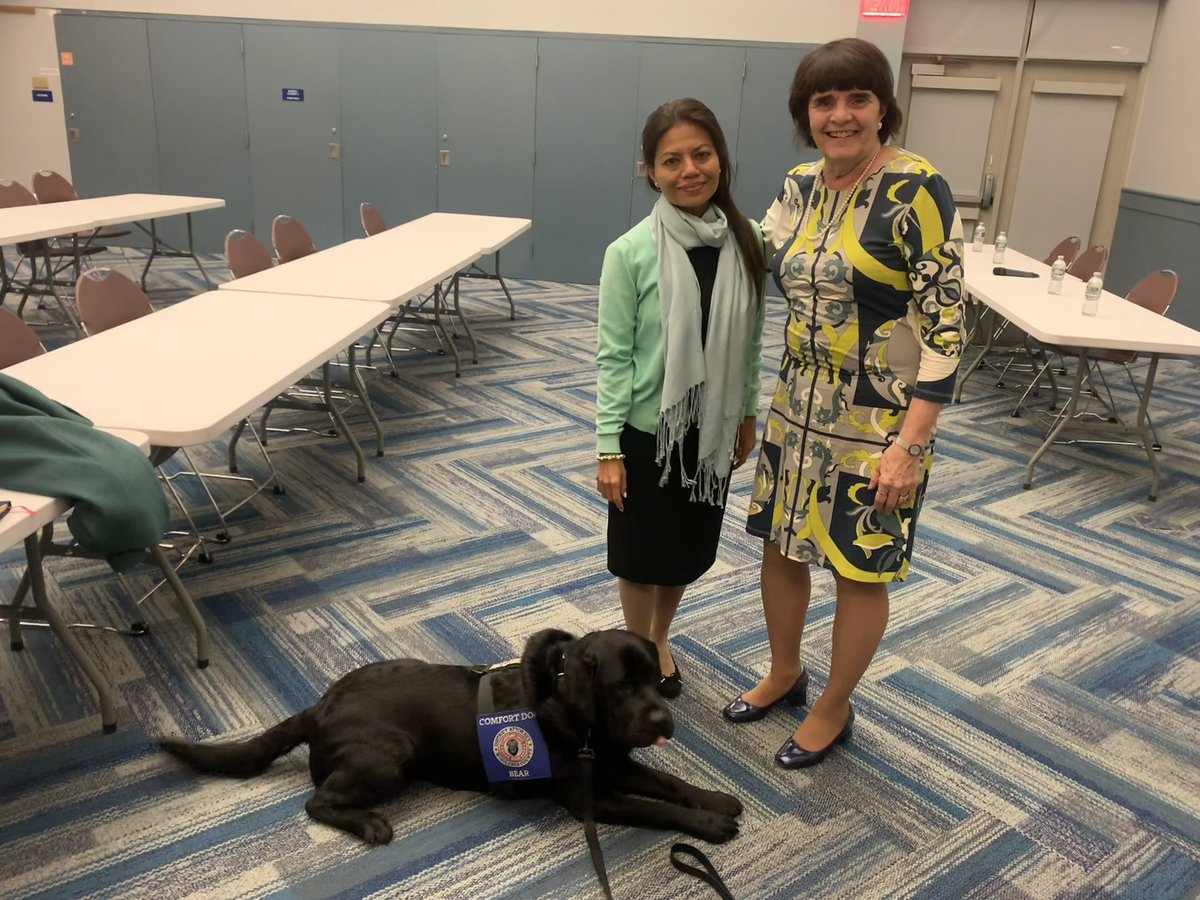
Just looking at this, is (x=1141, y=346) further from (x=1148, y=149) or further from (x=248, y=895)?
(x=1148, y=149)

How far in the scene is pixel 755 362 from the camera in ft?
6.63

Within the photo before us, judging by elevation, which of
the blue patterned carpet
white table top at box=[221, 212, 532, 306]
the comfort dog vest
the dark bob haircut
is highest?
the dark bob haircut

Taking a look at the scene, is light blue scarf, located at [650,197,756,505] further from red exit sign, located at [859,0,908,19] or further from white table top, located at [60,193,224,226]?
red exit sign, located at [859,0,908,19]

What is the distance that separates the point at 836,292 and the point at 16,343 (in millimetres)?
2387

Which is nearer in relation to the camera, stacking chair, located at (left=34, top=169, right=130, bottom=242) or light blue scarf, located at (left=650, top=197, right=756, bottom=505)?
light blue scarf, located at (left=650, top=197, right=756, bottom=505)

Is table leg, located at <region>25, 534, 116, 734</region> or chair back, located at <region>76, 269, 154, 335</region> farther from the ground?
chair back, located at <region>76, 269, 154, 335</region>

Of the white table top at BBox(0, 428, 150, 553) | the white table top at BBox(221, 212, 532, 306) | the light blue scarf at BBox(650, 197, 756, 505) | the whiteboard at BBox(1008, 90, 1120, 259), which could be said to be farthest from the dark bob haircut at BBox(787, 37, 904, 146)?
Result: the whiteboard at BBox(1008, 90, 1120, 259)

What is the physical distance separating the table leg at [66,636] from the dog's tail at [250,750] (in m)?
Answer: 0.25

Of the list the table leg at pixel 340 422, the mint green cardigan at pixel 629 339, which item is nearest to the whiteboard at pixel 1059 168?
the table leg at pixel 340 422

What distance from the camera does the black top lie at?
1884mm

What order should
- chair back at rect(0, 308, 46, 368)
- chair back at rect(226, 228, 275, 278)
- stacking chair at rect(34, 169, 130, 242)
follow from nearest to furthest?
chair back at rect(0, 308, 46, 368)
chair back at rect(226, 228, 275, 278)
stacking chair at rect(34, 169, 130, 242)

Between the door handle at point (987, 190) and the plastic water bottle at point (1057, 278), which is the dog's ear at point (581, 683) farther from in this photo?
the door handle at point (987, 190)

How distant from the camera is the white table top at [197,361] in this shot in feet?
7.06

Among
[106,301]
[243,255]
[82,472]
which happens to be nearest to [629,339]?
[82,472]
